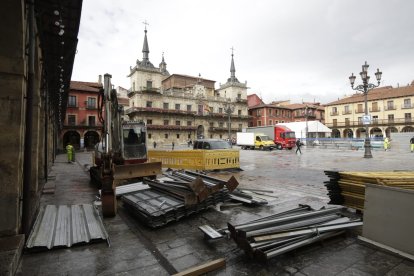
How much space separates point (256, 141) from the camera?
34188 mm

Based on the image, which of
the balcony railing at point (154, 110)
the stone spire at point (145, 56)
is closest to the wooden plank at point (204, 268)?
the balcony railing at point (154, 110)

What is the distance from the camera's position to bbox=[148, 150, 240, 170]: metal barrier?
1240 cm

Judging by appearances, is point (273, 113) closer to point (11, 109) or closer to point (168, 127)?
point (168, 127)

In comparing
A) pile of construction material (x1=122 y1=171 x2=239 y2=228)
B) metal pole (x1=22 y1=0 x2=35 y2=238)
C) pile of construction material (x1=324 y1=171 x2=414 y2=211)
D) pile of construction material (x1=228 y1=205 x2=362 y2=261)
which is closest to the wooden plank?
pile of construction material (x1=228 y1=205 x2=362 y2=261)

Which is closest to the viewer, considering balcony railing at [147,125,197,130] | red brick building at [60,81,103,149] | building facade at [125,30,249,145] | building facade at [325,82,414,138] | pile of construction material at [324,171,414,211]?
pile of construction material at [324,171,414,211]

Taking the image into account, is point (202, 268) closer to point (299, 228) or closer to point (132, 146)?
point (299, 228)

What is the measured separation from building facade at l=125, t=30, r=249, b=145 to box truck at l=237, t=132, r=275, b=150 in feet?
30.8

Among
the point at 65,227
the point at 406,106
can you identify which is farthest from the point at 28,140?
the point at 406,106

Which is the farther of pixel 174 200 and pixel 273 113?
pixel 273 113

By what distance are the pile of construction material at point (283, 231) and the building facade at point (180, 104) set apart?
3984cm

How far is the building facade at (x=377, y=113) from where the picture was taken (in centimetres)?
4816

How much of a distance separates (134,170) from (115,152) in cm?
92

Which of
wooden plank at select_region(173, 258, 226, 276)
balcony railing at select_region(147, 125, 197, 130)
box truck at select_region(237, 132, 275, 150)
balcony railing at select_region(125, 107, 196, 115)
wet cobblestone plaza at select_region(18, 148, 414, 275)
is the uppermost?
balcony railing at select_region(125, 107, 196, 115)

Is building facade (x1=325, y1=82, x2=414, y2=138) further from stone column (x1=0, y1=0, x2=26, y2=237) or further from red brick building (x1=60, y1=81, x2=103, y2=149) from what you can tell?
stone column (x1=0, y1=0, x2=26, y2=237)
